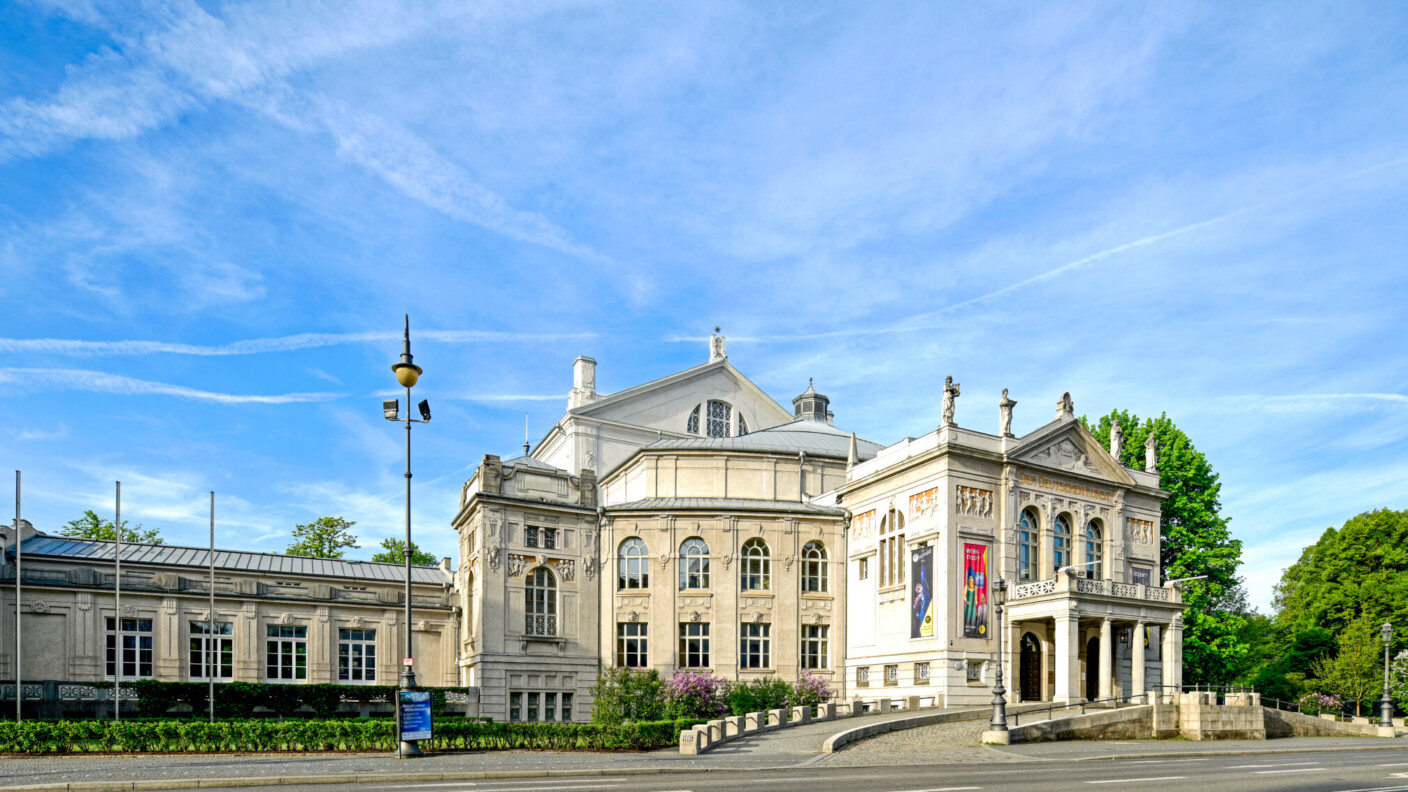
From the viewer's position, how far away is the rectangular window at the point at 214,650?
48281mm

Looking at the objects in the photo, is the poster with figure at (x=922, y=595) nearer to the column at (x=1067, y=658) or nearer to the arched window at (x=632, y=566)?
the column at (x=1067, y=658)

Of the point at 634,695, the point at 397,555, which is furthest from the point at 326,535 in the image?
the point at 634,695

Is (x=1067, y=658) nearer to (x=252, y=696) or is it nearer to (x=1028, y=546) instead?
(x=1028, y=546)

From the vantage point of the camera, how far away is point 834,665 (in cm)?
5153

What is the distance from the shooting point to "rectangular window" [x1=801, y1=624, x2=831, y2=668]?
5156cm

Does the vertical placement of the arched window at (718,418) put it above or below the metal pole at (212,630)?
above

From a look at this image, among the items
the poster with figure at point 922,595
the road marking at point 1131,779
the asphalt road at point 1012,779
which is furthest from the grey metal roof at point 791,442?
the road marking at point 1131,779

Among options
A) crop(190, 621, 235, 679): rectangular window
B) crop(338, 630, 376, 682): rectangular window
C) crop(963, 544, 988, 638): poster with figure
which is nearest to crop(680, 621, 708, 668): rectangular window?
crop(963, 544, 988, 638): poster with figure

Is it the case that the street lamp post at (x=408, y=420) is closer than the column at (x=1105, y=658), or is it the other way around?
the street lamp post at (x=408, y=420)

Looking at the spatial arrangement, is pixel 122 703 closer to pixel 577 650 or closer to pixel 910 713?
pixel 577 650

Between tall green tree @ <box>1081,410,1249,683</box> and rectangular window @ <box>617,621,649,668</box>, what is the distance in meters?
27.0

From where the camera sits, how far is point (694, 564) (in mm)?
51781

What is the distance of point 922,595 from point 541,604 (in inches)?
699

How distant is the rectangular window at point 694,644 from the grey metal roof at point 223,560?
14761 millimetres
